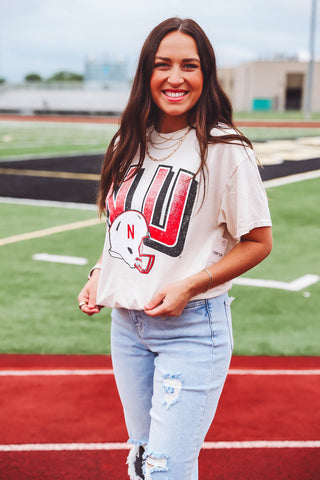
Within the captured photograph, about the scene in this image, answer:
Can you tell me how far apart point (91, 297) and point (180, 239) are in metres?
0.52

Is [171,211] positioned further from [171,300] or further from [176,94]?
[176,94]

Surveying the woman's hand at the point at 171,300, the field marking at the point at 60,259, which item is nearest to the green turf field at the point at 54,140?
the field marking at the point at 60,259

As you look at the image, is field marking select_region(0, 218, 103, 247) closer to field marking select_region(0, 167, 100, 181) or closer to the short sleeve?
field marking select_region(0, 167, 100, 181)

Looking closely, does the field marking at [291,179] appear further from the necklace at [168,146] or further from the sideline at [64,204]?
the necklace at [168,146]

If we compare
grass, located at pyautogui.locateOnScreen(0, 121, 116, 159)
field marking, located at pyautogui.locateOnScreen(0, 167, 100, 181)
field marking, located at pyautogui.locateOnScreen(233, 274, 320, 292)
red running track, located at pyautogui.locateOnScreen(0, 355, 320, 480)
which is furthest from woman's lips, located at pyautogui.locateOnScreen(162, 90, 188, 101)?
grass, located at pyautogui.locateOnScreen(0, 121, 116, 159)

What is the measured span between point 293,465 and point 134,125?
2129 mm

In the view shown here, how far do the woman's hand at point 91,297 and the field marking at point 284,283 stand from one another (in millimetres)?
4673

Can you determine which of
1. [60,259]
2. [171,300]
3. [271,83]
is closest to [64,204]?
[60,259]

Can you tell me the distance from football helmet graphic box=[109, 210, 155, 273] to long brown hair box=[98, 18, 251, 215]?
172 millimetres

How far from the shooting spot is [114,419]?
4008 millimetres

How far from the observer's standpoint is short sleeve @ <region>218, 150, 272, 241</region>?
211 cm

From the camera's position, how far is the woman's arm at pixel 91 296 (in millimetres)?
2445

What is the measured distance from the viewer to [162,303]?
2092 millimetres

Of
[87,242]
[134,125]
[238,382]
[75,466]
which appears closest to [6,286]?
[87,242]
